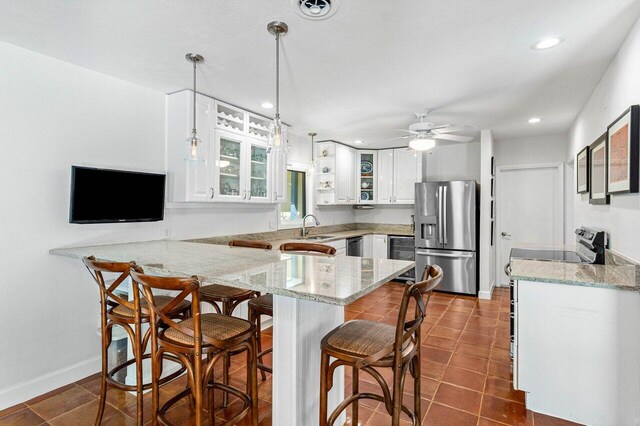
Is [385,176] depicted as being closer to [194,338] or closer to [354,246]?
[354,246]

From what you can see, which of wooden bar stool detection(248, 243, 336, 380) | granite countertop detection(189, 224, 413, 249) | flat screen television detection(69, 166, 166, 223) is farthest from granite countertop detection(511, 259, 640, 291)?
flat screen television detection(69, 166, 166, 223)

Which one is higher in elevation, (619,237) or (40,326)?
(619,237)

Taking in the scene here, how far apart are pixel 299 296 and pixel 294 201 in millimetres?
4024

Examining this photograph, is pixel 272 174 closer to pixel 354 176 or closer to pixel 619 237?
pixel 354 176

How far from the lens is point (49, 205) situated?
8.42 feet

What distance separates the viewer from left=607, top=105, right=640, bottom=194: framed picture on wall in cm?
199

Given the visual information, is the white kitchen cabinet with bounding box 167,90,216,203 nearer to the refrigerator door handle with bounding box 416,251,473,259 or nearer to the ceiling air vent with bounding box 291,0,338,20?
the ceiling air vent with bounding box 291,0,338,20

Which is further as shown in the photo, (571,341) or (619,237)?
(619,237)

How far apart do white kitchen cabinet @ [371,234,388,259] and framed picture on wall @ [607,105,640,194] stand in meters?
3.64

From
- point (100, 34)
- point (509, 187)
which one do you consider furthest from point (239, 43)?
point (509, 187)

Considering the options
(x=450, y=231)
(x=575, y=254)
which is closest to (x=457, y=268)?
(x=450, y=231)

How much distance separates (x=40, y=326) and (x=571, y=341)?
3.67 meters

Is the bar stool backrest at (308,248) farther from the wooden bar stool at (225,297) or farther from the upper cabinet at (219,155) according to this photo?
the upper cabinet at (219,155)

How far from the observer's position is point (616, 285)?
1.96 m
